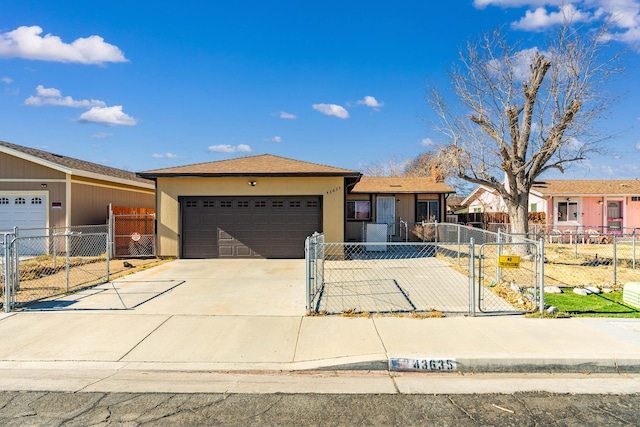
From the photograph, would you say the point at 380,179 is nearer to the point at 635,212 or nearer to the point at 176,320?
the point at 635,212

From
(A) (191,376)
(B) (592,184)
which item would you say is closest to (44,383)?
(A) (191,376)

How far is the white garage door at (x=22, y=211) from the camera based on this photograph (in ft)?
53.4

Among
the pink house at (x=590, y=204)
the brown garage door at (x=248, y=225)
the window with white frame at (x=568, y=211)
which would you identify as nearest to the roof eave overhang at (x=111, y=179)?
the brown garage door at (x=248, y=225)

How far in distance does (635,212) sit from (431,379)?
28.7m

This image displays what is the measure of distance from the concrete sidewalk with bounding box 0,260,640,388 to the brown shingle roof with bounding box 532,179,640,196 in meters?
21.2

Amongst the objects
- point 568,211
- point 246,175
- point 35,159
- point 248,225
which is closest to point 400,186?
point 248,225

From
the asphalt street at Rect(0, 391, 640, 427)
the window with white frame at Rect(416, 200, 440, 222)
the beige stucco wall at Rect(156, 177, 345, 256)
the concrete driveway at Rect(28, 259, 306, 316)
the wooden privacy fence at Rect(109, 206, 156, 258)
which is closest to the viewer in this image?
the asphalt street at Rect(0, 391, 640, 427)

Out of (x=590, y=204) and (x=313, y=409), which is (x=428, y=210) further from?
(x=313, y=409)

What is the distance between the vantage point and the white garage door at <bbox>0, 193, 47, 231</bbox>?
640 inches

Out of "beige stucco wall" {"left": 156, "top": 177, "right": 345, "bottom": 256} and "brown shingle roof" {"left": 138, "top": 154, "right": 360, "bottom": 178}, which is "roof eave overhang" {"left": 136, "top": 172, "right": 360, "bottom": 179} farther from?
"beige stucco wall" {"left": 156, "top": 177, "right": 345, "bottom": 256}

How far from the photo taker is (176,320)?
6941mm

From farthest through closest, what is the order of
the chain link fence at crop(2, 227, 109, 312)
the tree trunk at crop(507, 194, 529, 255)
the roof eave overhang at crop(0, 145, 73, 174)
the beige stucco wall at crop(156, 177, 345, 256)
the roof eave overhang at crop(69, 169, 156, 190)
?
the roof eave overhang at crop(69, 169, 156, 190) → the roof eave overhang at crop(0, 145, 73, 174) → the tree trunk at crop(507, 194, 529, 255) → the beige stucco wall at crop(156, 177, 345, 256) → the chain link fence at crop(2, 227, 109, 312)

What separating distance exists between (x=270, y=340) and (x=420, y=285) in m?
4.79

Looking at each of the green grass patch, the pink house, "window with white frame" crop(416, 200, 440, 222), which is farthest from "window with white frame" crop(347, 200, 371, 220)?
the green grass patch
